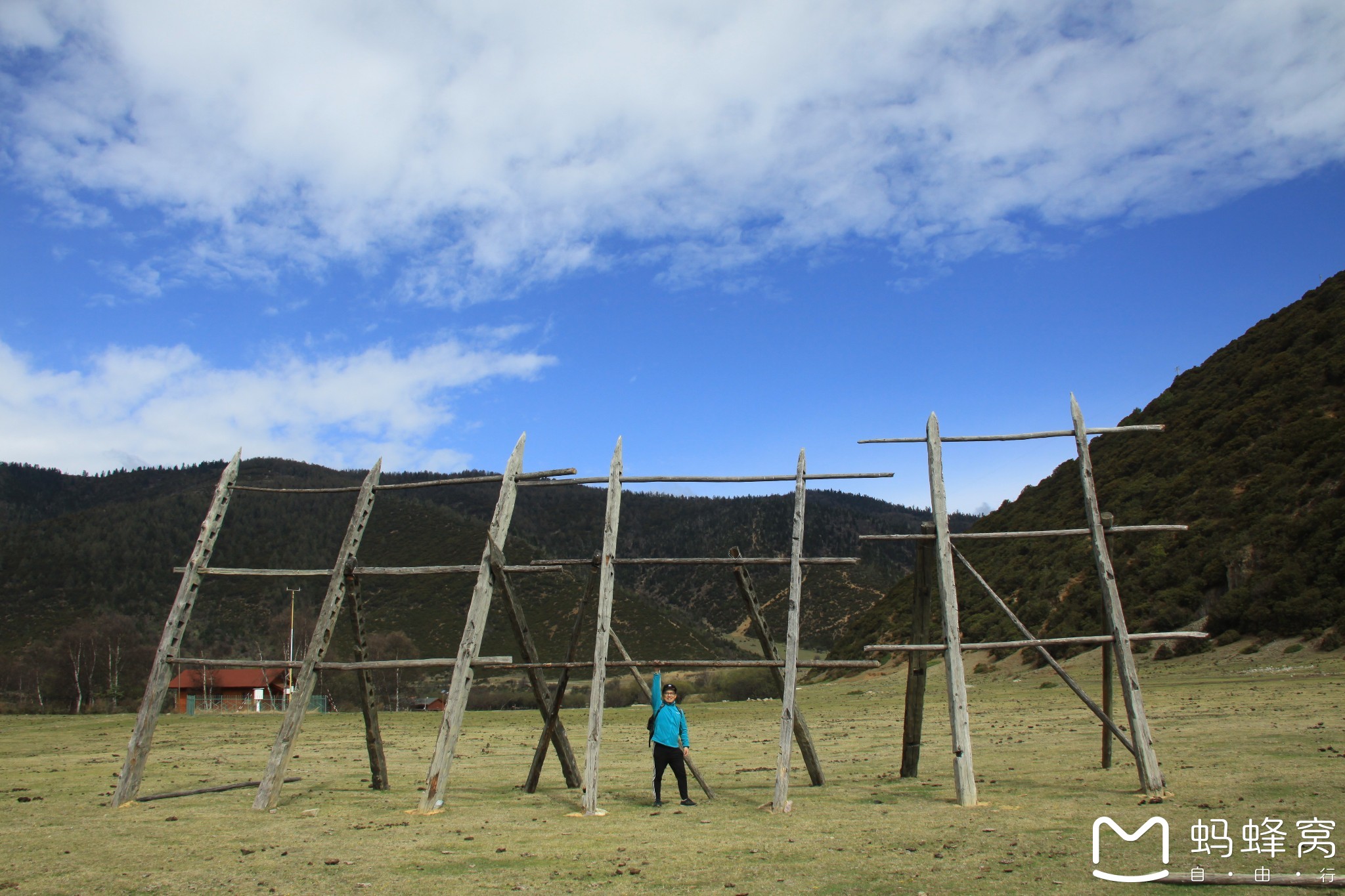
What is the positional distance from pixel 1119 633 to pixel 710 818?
4.68 m

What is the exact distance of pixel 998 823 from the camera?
7.71 metres

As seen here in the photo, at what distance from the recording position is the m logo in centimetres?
552

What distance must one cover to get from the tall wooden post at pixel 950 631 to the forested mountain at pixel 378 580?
3513 cm

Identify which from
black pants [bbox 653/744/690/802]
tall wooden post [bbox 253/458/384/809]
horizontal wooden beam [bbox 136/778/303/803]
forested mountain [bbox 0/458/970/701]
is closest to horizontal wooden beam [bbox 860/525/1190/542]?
black pants [bbox 653/744/690/802]

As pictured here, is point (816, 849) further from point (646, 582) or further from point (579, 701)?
point (646, 582)

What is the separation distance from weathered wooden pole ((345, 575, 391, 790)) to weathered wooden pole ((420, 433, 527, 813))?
4.71 ft

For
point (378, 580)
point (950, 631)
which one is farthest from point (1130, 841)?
point (378, 580)

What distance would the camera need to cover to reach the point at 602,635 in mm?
9750

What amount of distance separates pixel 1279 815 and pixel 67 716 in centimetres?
4030

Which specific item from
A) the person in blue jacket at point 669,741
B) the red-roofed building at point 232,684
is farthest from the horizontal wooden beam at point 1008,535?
the red-roofed building at point 232,684

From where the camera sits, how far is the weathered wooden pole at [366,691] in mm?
10703

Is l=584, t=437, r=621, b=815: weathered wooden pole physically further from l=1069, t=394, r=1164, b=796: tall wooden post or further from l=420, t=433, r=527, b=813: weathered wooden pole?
l=1069, t=394, r=1164, b=796: tall wooden post

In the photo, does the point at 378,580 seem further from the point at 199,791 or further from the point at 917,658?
the point at 917,658

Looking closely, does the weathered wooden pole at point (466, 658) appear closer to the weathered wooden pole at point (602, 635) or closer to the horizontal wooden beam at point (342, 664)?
the horizontal wooden beam at point (342, 664)
